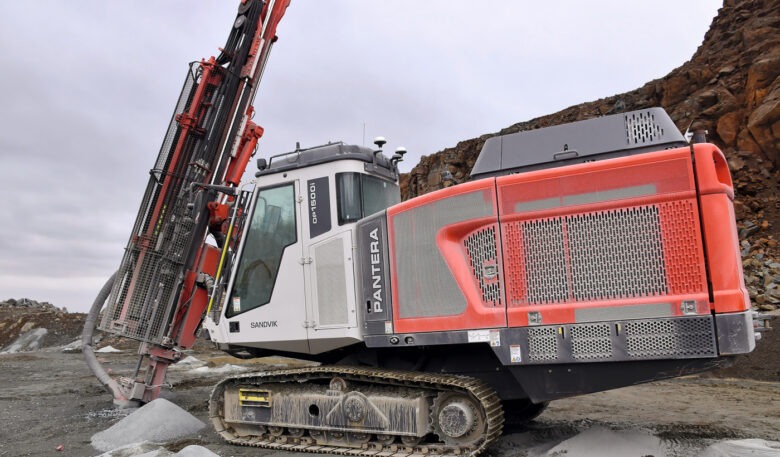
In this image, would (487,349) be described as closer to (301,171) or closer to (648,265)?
(648,265)

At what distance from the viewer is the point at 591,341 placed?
452 cm

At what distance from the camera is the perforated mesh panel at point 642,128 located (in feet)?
15.6

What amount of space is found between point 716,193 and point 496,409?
2534mm

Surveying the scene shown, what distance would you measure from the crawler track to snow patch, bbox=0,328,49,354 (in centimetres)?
2188

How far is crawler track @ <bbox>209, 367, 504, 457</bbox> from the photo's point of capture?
492 cm

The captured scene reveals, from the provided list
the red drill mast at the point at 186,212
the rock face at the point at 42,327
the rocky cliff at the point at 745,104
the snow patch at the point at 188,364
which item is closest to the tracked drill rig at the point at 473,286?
the red drill mast at the point at 186,212

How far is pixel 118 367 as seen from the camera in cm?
1495

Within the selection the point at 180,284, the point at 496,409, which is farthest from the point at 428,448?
the point at 180,284

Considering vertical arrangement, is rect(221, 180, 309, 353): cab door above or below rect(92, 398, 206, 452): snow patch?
above

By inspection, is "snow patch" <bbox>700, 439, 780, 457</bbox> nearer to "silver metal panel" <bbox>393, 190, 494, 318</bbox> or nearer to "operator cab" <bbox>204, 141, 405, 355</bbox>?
"silver metal panel" <bbox>393, 190, 494, 318</bbox>

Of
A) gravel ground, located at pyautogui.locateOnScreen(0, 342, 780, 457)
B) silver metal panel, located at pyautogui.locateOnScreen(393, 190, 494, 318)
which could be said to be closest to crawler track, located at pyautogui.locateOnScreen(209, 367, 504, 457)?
gravel ground, located at pyautogui.locateOnScreen(0, 342, 780, 457)

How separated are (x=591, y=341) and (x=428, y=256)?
1571 mm

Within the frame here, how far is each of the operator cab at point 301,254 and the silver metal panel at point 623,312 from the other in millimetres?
2110

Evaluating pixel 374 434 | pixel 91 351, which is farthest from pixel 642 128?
pixel 91 351
